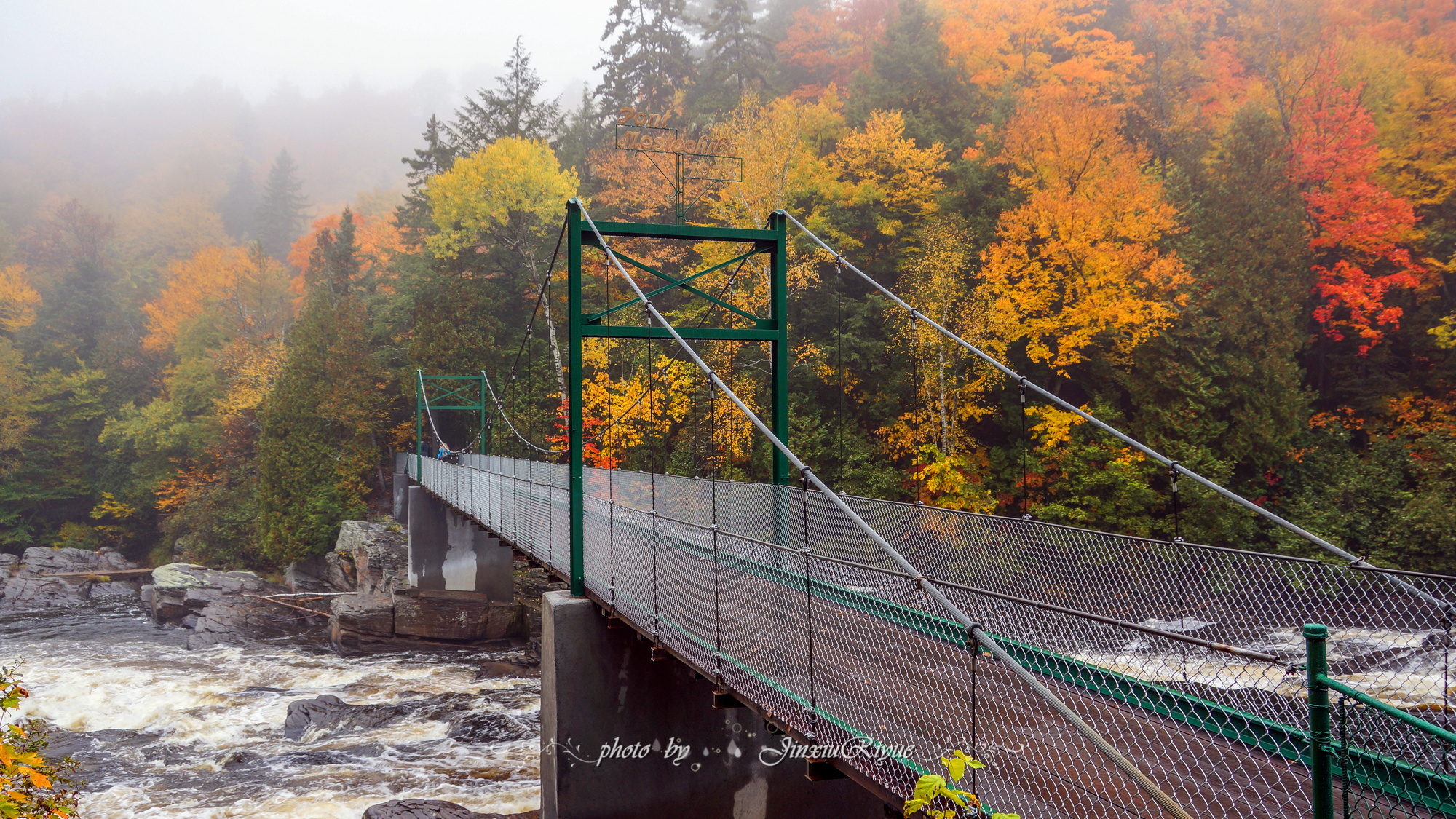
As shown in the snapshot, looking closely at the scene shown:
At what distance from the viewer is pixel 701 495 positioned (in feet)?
20.9

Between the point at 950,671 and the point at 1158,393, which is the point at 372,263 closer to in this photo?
the point at 1158,393

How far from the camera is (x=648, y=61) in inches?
875

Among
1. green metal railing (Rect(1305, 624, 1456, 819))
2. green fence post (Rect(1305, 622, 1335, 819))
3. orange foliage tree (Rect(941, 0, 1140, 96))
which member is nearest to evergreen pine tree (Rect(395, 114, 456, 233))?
orange foliage tree (Rect(941, 0, 1140, 96))

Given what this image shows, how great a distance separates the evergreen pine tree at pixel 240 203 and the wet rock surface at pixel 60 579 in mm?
27908

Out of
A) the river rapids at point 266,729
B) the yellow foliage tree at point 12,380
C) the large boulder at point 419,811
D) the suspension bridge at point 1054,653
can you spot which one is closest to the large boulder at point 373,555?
the river rapids at point 266,729

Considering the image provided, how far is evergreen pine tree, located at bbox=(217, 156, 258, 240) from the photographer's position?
45062 millimetres

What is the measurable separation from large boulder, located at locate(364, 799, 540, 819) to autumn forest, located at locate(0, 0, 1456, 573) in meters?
3.82

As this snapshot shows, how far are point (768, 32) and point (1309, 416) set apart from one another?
1856 centimetres

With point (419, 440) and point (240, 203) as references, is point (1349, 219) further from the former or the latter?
point (240, 203)

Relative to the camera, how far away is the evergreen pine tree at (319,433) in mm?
18609

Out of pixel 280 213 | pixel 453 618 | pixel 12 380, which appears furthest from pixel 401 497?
pixel 280 213

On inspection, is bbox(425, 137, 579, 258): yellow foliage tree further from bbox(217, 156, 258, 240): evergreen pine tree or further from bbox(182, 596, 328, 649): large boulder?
bbox(217, 156, 258, 240): evergreen pine tree

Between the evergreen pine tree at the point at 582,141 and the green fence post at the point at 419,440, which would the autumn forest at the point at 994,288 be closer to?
the evergreen pine tree at the point at 582,141

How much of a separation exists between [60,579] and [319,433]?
636cm
